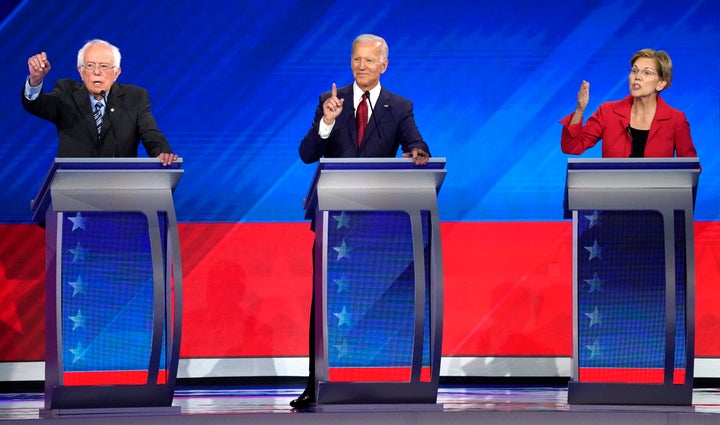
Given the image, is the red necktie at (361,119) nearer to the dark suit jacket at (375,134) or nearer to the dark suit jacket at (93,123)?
the dark suit jacket at (375,134)

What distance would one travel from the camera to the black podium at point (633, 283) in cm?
399

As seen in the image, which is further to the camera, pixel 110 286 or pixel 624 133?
Answer: pixel 624 133

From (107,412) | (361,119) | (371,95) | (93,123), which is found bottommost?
(107,412)

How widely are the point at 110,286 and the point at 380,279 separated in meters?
0.87

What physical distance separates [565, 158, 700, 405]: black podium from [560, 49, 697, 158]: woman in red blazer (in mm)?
362

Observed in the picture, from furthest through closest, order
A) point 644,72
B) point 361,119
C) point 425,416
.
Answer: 1. point 361,119
2. point 644,72
3. point 425,416

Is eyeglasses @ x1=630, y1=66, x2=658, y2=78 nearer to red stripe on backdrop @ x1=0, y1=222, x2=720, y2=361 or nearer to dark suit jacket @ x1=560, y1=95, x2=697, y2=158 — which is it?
dark suit jacket @ x1=560, y1=95, x2=697, y2=158

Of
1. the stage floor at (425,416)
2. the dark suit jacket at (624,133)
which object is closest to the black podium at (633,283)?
the stage floor at (425,416)

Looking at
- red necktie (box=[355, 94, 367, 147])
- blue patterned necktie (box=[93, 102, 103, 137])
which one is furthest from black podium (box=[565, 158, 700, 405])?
blue patterned necktie (box=[93, 102, 103, 137])

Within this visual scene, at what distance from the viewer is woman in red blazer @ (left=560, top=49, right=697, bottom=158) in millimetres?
4348

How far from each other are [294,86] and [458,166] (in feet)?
2.91

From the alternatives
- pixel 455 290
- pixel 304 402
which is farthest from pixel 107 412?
pixel 455 290

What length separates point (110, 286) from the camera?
390cm

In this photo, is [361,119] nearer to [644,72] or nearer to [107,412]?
[644,72]
